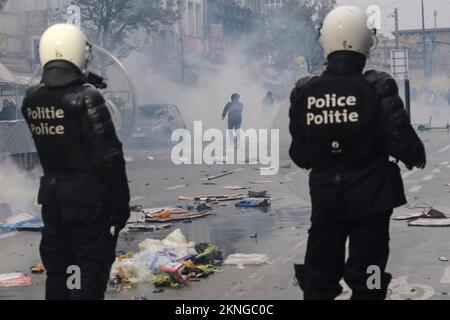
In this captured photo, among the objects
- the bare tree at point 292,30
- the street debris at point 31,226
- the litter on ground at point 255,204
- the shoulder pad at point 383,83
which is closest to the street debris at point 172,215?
the litter on ground at point 255,204

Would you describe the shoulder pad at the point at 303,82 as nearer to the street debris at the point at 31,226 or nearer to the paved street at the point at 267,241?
the paved street at the point at 267,241

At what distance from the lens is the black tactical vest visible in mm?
4984

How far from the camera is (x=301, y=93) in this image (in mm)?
5176

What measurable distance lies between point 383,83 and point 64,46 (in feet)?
5.79

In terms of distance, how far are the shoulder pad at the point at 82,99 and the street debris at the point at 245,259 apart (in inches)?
148

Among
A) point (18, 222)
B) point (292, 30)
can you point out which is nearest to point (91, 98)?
point (18, 222)

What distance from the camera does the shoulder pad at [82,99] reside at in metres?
5.22

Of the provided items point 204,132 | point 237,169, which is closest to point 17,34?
point 204,132

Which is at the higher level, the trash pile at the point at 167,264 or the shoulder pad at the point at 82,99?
the shoulder pad at the point at 82,99

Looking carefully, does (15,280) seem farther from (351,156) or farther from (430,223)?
(430,223)

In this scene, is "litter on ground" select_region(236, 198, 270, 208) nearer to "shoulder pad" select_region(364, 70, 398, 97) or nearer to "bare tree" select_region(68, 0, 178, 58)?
"shoulder pad" select_region(364, 70, 398, 97)

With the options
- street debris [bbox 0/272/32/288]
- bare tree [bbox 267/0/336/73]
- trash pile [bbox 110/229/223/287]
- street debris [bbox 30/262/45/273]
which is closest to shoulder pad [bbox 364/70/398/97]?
trash pile [bbox 110/229/223/287]

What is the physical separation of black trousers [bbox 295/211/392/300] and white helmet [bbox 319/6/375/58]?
898mm

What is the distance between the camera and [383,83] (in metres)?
4.96
